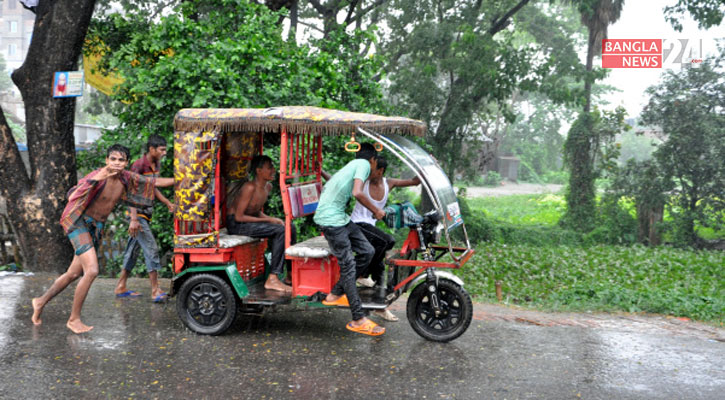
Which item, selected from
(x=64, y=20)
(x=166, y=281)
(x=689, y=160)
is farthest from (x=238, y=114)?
(x=689, y=160)

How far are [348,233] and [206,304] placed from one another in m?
1.54

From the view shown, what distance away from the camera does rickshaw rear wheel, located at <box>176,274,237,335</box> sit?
6055 mm

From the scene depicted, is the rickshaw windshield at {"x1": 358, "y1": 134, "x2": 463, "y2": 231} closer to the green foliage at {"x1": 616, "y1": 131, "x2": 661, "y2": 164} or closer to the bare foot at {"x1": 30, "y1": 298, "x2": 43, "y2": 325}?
the bare foot at {"x1": 30, "y1": 298, "x2": 43, "y2": 325}

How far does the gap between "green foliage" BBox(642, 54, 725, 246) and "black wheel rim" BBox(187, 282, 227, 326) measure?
14994mm

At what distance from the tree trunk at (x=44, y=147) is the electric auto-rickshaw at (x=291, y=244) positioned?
4222 mm

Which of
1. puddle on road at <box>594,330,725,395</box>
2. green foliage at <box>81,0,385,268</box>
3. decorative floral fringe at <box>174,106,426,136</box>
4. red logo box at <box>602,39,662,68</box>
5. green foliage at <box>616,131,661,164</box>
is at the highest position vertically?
red logo box at <box>602,39,662,68</box>

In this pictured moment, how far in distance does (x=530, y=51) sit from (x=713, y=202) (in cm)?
632

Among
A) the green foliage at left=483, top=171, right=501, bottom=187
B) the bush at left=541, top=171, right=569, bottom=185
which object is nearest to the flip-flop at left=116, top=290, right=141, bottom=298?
the green foliage at left=483, top=171, right=501, bottom=187

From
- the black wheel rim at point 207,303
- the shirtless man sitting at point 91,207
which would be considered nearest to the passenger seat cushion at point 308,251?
the black wheel rim at point 207,303

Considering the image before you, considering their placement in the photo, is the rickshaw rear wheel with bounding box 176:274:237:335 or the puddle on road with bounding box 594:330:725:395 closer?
the puddle on road with bounding box 594:330:725:395

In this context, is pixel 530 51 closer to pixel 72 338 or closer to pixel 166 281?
pixel 166 281

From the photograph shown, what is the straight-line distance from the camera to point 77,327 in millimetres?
6078

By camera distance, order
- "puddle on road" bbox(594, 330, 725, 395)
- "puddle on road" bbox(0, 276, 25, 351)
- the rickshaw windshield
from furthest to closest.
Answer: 1. "puddle on road" bbox(0, 276, 25, 351)
2. the rickshaw windshield
3. "puddle on road" bbox(594, 330, 725, 395)

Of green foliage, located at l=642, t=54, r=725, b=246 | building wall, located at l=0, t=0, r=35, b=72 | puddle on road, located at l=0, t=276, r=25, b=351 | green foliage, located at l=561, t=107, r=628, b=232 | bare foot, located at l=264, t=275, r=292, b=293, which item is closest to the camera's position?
puddle on road, located at l=0, t=276, r=25, b=351
